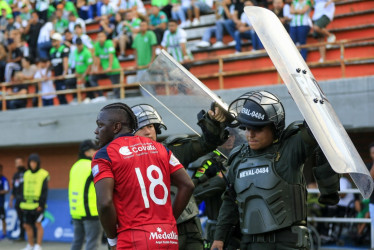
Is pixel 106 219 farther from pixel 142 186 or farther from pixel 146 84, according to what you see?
pixel 146 84

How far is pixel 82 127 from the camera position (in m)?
16.9

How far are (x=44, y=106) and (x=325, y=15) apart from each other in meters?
7.48

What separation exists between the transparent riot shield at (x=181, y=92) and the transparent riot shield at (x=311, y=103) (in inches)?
38.7

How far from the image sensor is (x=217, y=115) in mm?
5766

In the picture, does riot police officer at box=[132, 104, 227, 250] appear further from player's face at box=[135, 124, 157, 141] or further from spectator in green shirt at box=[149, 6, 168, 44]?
spectator in green shirt at box=[149, 6, 168, 44]

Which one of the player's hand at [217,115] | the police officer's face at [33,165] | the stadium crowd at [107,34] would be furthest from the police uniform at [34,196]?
the player's hand at [217,115]

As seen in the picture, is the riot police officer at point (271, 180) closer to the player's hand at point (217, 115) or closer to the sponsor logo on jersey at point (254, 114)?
the sponsor logo on jersey at point (254, 114)

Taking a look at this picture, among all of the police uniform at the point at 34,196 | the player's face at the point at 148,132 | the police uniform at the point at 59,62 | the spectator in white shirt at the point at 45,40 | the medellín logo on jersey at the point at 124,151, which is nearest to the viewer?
the medellín logo on jersey at the point at 124,151

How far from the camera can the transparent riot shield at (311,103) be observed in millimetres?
A: 4344

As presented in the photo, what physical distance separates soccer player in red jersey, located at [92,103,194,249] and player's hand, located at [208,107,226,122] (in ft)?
3.50

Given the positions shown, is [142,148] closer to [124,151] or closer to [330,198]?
[124,151]

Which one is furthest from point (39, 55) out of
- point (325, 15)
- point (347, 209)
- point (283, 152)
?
point (283, 152)

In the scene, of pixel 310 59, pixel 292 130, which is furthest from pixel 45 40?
pixel 292 130

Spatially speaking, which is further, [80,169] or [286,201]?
[80,169]
